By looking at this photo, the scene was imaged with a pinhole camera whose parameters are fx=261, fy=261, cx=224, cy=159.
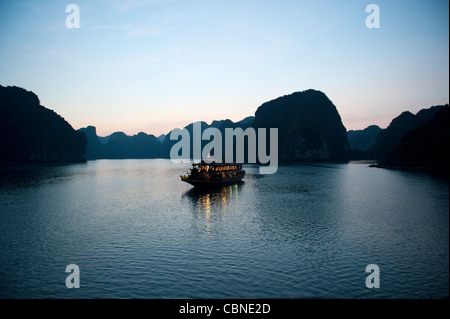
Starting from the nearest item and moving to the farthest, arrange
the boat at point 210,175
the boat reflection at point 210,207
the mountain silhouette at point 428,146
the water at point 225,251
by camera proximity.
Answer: the water at point 225,251, the boat reflection at point 210,207, the boat at point 210,175, the mountain silhouette at point 428,146

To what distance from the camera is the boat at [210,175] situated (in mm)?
70438

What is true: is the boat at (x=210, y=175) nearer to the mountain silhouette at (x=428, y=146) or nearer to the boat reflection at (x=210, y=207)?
the boat reflection at (x=210, y=207)

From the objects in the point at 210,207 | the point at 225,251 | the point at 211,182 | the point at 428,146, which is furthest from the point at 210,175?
the point at 428,146

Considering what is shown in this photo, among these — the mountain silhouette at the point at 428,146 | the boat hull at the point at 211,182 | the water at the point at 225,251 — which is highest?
the mountain silhouette at the point at 428,146

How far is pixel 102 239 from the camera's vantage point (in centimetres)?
2839

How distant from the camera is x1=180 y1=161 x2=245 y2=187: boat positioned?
231ft

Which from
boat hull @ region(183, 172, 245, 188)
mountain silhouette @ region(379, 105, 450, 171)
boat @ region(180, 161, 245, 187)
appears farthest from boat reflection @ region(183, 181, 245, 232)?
mountain silhouette @ region(379, 105, 450, 171)

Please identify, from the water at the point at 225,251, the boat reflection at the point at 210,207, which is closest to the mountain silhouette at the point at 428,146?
the water at the point at 225,251

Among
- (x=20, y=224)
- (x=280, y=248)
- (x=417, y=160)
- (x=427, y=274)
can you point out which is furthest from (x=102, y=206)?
(x=417, y=160)

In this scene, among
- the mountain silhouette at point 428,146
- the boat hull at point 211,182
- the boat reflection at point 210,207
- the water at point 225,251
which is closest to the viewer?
the water at point 225,251

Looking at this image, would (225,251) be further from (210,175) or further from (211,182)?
(210,175)
